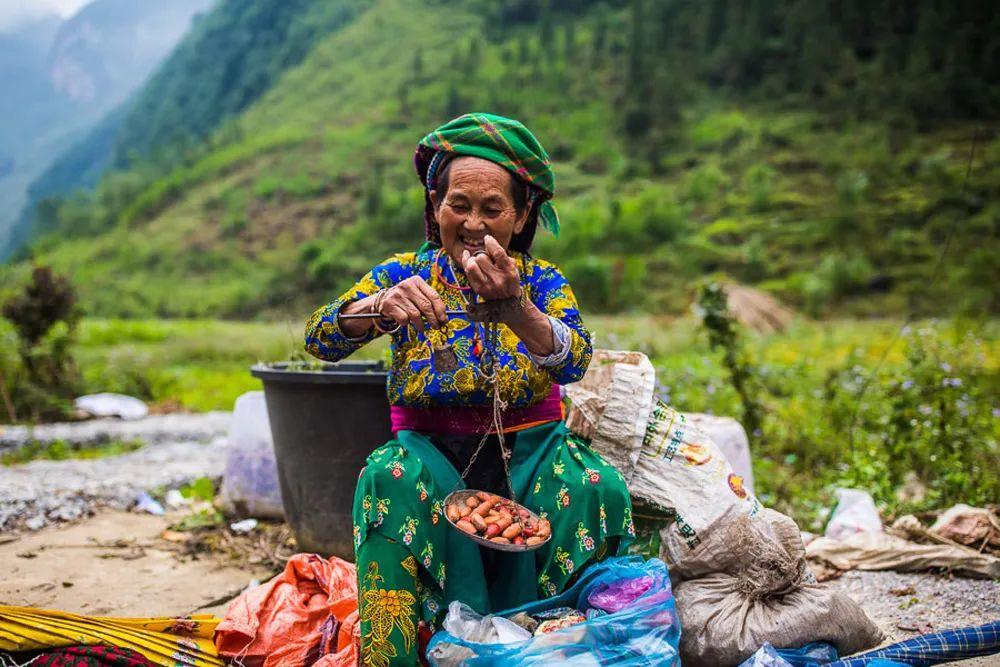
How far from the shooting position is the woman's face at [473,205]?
2152mm

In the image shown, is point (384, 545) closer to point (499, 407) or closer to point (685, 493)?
point (499, 407)

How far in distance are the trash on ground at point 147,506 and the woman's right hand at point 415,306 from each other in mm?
2850

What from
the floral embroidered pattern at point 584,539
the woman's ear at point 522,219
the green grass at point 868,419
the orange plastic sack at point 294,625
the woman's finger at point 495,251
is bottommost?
the green grass at point 868,419

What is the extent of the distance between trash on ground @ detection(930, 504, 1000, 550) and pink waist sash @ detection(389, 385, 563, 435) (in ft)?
6.68

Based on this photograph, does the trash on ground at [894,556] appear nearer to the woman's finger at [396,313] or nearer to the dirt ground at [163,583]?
the dirt ground at [163,583]

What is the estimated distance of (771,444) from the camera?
4.95 meters

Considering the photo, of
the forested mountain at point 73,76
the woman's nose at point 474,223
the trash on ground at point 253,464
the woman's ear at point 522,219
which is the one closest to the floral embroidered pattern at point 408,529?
the woman's nose at point 474,223

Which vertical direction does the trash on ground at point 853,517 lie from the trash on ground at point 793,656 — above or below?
below

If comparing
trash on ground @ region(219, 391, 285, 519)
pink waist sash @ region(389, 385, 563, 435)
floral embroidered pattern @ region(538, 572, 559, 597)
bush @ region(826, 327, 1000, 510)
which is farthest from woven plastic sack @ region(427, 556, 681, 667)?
bush @ region(826, 327, 1000, 510)

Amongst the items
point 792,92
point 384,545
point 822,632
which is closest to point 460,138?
point 384,545

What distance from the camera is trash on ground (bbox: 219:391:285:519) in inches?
145

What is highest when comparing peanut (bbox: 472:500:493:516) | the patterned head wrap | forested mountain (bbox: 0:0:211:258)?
forested mountain (bbox: 0:0:211:258)

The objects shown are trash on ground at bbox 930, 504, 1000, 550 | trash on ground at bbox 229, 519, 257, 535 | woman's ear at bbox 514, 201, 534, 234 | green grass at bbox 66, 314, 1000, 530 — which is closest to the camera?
woman's ear at bbox 514, 201, 534, 234

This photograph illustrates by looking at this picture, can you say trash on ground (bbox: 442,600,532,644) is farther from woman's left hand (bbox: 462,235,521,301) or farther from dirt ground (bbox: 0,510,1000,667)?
dirt ground (bbox: 0,510,1000,667)
